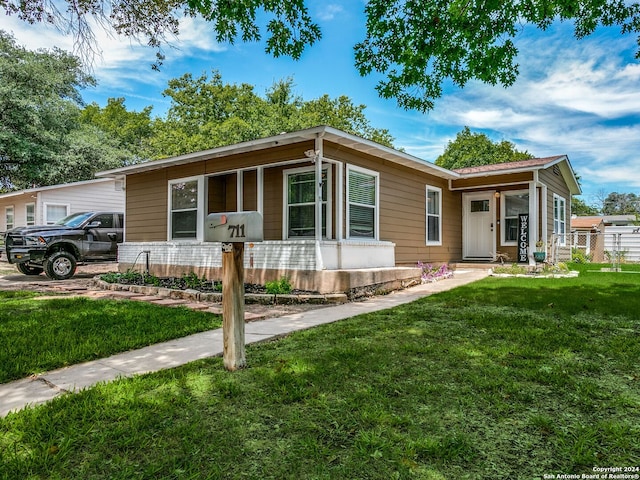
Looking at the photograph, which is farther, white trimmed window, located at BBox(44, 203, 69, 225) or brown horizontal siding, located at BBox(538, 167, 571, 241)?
white trimmed window, located at BBox(44, 203, 69, 225)

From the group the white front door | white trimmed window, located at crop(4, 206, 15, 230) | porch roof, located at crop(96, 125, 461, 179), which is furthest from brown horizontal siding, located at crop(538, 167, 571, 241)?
white trimmed window, located at crop(4, 206, 15, 230)

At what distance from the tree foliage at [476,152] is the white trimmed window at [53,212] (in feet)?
87.2

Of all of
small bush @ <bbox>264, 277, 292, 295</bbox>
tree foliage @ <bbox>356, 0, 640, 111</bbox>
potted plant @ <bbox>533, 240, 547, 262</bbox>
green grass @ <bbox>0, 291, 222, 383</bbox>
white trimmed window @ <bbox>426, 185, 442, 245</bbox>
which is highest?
tree foliage @ <bbox>356, 0, 640, 111</bbox>

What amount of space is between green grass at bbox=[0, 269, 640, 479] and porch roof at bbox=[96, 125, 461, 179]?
4.48 metres

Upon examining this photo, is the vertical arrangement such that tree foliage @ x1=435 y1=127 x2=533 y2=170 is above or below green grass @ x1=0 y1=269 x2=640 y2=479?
above

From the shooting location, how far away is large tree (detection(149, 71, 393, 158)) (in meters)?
25.9

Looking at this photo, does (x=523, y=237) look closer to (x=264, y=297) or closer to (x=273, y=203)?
(x=273, y=203)

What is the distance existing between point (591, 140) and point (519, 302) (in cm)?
3131

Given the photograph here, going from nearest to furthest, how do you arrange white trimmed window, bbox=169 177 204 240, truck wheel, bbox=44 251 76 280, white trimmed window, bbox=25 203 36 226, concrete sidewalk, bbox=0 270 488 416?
concrete sidewalk, bbox=0 270 488 416 < white trimmed window, bbox=169 177 204 240 < truck wheel, bbox=44 251 76 280 < white trimmed window, bbox=25 203 36 226

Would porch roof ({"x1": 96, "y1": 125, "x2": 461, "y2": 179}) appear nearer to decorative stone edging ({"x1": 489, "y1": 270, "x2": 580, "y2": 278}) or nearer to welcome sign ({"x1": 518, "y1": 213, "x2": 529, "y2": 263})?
welcome sign ({"x1": 518, "y1": 213, "x2": 529, "y2": 263})

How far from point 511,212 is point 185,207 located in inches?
375

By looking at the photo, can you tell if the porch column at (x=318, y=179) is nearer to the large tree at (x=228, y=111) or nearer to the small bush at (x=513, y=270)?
the small bush at (x=513, y=270)

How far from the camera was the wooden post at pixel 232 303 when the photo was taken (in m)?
2.97

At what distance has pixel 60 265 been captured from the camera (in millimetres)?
10133
